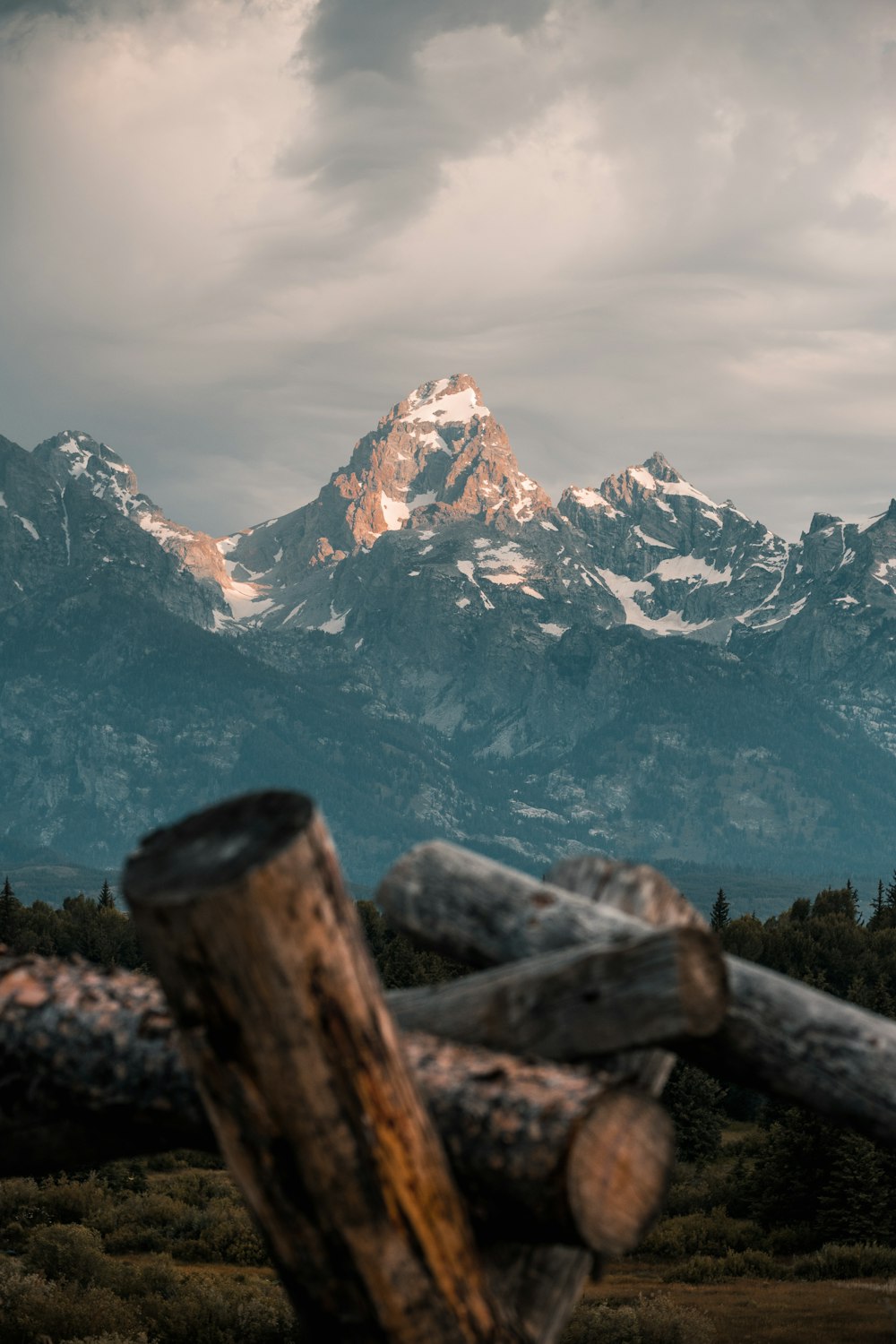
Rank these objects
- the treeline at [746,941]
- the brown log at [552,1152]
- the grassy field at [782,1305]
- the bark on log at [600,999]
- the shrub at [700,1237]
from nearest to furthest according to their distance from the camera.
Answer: the brown log at [552,1152] → the bark on log at [600,999] → the grassy field at [782,1305] → the shrub at [700,1237] → the treeline at [746,941]

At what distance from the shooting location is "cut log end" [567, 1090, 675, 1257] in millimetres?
4578

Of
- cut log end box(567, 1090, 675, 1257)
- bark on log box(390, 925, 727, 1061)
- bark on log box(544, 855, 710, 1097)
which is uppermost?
bark on log box(544, 855, 710, 1097)

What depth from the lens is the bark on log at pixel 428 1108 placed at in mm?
4609

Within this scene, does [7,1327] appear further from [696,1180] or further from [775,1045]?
[696,1180]

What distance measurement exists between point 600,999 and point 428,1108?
823mm

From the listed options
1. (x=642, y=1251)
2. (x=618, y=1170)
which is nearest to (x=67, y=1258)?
(x=642, y=1251)

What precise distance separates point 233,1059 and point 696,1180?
182 feet

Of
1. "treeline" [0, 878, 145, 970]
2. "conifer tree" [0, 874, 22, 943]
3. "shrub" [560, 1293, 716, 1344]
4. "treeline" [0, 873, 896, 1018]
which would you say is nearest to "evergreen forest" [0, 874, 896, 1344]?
"shrub" [560, 1293, 716, 1344]

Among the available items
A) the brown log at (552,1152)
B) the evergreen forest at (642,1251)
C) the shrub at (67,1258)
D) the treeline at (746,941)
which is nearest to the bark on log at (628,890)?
the brown log at (552,1152)

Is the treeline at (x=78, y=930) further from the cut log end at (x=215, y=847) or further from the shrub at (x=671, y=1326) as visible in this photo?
the cut log end at (x=215, y=847)

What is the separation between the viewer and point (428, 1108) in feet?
15.8

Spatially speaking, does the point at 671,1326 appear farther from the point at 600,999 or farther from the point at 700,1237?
the point at 600,999

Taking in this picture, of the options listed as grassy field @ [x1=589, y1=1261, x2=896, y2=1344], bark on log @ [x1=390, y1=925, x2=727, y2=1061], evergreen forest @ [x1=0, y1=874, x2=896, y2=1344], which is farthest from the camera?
evergreen forest @ [x1=0, y1=874, x2=896, y2=1344]

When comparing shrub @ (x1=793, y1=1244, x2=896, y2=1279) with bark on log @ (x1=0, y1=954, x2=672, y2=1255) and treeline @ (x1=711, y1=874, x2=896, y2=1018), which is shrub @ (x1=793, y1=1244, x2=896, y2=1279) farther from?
treeline @ (x1=711, y1=874, x2=896, y2=1018)
